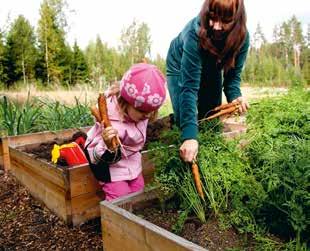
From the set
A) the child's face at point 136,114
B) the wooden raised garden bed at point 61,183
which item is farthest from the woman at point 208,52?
the wooden raised garden bed at point 61,183

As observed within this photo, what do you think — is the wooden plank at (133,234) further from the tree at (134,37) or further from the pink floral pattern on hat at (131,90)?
the tree at (134,37)

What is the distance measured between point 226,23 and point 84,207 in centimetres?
165

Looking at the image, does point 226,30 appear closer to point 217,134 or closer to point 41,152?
point 217,134

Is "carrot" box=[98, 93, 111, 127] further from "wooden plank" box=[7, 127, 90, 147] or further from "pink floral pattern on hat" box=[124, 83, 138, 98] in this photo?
"wooden plank" box=[7, 127, 90, 147]

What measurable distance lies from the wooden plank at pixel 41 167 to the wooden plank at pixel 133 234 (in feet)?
2.71

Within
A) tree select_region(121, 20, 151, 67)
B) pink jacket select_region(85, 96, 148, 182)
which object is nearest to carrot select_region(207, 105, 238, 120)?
pink jacket select_region(85, 96, 148, 182)

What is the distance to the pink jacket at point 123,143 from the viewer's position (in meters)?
2.29

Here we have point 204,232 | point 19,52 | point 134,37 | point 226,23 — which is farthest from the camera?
point 134,37

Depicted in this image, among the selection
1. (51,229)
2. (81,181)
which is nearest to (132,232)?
(81,181)

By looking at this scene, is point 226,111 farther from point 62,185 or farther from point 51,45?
point 51,45

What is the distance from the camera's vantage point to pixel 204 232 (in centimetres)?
176

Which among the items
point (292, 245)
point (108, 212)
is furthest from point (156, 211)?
point (292, 245)

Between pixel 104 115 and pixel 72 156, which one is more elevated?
pixel 104 115

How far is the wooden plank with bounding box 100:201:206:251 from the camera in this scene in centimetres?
154
